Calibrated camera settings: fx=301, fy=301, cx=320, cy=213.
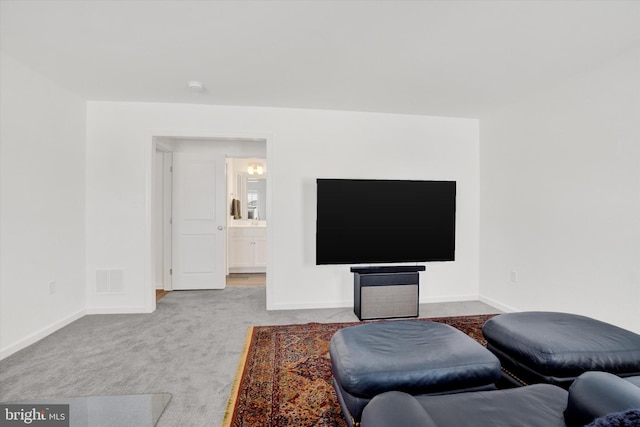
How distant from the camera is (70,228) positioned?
323 cm

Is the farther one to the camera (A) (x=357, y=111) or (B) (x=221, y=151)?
(B) (x=221, y=151)

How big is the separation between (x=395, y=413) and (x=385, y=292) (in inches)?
93.9

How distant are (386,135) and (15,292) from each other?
4051 millimetres

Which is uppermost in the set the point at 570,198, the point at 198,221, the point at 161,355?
the point at 570,198

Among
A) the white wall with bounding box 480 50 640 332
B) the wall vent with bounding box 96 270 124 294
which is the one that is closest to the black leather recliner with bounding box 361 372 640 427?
the white wall with bounding box 480 50 640 332

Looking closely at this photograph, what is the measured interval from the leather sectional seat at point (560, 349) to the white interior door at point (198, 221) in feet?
12.7

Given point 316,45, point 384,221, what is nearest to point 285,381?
point 384,221

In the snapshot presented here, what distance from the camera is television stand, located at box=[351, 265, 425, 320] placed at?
10.9 feet

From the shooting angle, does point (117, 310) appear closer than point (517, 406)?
No

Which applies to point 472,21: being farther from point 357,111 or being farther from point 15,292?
point 15,292

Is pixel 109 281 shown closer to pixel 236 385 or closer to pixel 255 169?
pixel 236 385

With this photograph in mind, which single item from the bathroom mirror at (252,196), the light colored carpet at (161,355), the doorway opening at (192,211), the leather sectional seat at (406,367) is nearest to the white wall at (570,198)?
the light colored carpet at (161,355)

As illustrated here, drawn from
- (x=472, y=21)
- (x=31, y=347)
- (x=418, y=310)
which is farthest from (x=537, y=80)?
(x=31, y=347)

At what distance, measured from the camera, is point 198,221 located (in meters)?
4.71
